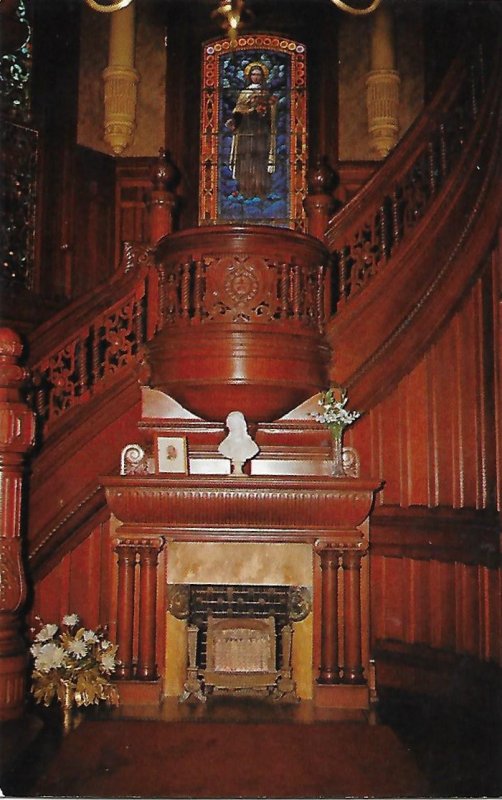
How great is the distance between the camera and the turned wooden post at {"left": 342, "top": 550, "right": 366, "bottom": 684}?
440cm

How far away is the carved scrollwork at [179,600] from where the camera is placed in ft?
14.8

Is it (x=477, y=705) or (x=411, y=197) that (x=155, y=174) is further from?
(x=477, y=705)

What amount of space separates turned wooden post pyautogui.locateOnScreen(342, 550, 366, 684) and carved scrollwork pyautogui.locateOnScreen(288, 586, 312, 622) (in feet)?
0.75

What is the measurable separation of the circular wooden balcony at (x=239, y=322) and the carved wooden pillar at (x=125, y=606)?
0.95m

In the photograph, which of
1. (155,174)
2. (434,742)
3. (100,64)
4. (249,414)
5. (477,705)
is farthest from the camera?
(100,64)

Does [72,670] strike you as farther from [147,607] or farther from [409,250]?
[409,250]

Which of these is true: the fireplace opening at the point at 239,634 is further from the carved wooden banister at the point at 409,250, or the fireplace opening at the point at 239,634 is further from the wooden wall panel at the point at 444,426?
the carved wooden banister at the point at 409,250

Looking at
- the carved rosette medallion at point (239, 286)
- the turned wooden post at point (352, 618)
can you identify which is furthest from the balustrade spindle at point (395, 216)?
the turned wooden post at point (352, 618)

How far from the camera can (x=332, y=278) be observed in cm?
492

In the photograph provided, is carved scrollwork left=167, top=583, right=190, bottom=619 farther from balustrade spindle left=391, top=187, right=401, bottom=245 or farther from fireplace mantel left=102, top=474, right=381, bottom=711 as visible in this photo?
balustrade spindle left=391, top=187, right=401, bottom=245

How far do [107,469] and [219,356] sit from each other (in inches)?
40.9

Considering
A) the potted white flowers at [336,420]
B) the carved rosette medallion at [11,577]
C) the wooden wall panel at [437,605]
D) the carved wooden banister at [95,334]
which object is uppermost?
the carved wooden banister at [95,334]

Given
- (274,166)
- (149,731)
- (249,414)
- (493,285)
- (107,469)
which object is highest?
(274,166)

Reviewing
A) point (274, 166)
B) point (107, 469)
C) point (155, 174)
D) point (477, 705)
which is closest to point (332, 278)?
point (155, 174)
